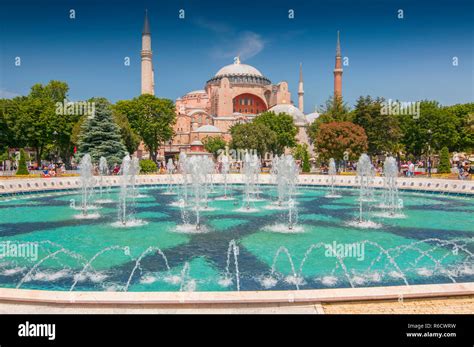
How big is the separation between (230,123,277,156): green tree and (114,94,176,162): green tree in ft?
22.3

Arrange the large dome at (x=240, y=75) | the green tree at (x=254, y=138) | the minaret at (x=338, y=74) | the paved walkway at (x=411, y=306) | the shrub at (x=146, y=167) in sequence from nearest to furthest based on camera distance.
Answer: the paved walkway at (x=411, y=306) < the shrub at (x=146, y=167) < the green tree at (x=254, y=138) < the minaret at (x=338, y=74) < the large dome at (x=240, y=75)

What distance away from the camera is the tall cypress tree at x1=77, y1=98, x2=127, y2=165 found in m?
30.1

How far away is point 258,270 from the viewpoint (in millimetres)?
7410

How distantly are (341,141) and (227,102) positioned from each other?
41.0 metres

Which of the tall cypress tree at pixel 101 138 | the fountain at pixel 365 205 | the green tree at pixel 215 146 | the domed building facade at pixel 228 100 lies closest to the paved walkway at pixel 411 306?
the fountain at pixel 365 205

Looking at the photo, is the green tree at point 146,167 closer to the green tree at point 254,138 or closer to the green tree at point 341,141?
the green tree at point 254,138

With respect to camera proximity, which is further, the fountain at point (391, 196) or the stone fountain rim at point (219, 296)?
the fountain at point (391, 196)

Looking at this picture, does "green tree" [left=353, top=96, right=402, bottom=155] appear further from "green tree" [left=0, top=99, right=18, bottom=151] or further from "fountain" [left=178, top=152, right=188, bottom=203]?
"green tree" [left=0, top=99, right=18, bottom=151]

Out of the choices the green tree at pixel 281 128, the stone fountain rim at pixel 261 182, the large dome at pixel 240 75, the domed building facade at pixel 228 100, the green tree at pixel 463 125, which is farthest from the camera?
the large dome at pixel 240 75

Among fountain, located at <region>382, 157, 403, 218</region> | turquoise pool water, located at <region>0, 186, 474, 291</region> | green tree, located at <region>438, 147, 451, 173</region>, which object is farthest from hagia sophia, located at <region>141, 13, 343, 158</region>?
turquoise pool water, located at <region>0, 186, 474, 291</region>

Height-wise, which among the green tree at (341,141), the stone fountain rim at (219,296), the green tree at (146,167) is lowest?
the stone fountain rim at (219,296)

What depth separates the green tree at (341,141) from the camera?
30438mm

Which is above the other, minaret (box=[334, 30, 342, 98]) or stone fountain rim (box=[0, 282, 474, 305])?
minaret (box=[334, 30, 342, 98])
